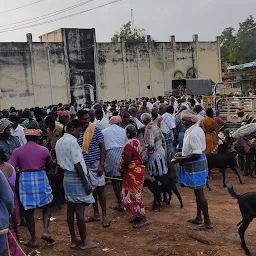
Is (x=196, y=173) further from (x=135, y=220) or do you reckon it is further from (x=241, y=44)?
(x=241, y=44)

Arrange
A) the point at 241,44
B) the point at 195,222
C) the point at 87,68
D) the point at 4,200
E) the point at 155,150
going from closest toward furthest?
the point at 4,200, the point at 195,222, the point at 155,150, the point at 87,68, the point at 241,44

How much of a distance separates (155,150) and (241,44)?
4107 cm

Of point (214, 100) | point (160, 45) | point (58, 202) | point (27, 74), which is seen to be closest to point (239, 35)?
point (160, 45)

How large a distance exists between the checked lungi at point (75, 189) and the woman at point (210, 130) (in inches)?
186

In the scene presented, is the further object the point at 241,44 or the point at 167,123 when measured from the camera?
the point at 241,44

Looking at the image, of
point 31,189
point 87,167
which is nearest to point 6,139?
point 31,189

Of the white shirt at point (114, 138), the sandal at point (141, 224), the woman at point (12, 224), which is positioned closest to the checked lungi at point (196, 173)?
the sandal at point (141, 224)

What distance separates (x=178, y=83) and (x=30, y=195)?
89.4 feet

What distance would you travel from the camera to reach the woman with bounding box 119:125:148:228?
6.32 meters

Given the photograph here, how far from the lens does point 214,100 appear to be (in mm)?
13984

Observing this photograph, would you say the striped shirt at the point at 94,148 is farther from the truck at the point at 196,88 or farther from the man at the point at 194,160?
the truck at the point at 196,88

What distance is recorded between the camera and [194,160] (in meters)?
6.07

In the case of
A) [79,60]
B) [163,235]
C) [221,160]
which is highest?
[79,60]

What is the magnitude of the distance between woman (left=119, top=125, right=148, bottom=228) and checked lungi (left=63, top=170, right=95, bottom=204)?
3.27ft
